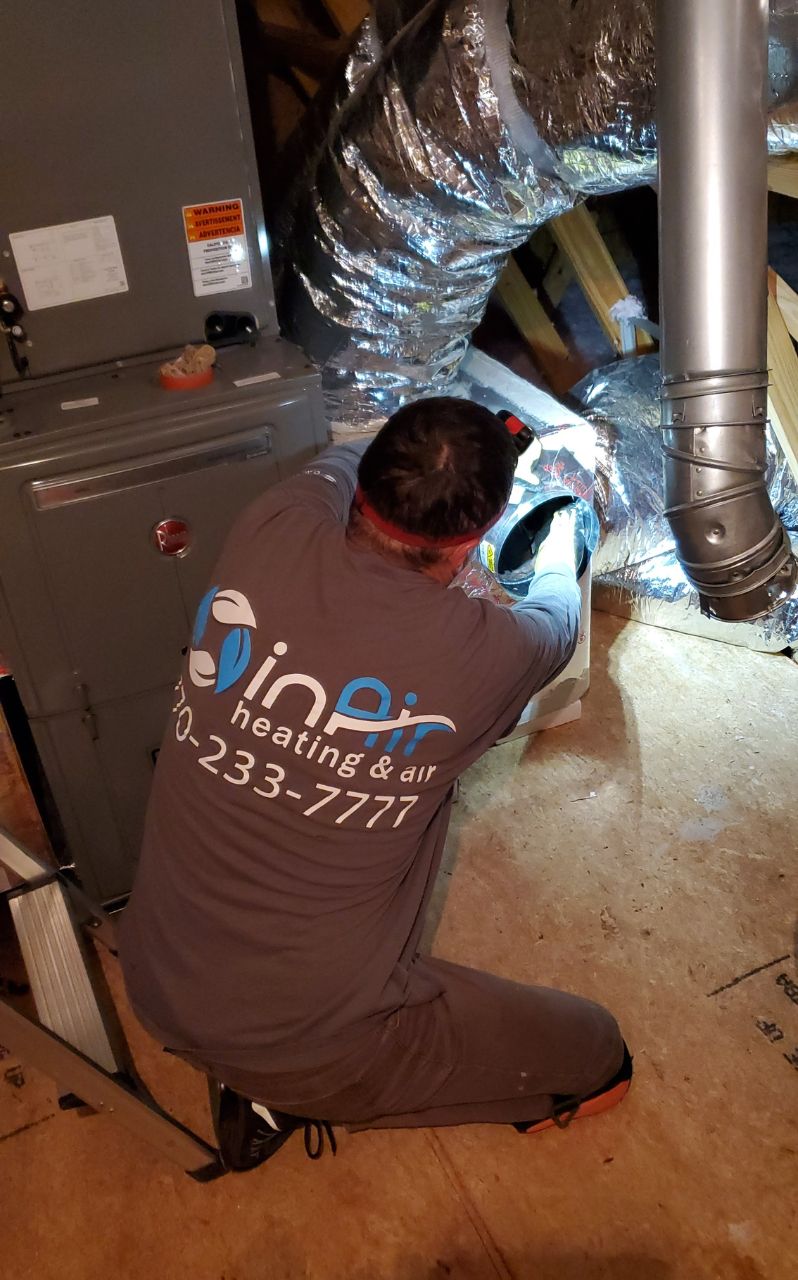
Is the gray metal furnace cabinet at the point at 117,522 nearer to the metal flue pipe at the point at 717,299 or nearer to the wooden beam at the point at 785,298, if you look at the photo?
the metal flue pipe at the point at 717,299

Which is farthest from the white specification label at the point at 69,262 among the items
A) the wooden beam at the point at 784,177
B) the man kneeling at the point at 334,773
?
the wooden beam at the point at 784,177

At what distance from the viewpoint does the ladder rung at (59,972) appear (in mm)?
1434

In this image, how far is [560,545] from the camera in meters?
1.49

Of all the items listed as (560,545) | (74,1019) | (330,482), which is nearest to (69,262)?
(330,482)

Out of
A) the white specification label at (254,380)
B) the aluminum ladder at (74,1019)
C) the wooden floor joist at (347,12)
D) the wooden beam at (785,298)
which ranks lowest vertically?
the aluminum ladder at (74,1019)

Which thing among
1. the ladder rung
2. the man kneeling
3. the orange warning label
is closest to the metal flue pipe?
the man kneeling

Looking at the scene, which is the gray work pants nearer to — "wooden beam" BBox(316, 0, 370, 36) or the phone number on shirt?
the phone number on shirt

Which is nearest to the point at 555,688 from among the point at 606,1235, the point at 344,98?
the point at 606,1235

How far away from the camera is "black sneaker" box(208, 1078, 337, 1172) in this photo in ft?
4.39

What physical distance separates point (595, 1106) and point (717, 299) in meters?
1.18

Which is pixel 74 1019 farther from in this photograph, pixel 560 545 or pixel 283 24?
pixel 283 24

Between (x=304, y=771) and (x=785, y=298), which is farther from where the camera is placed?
(x=785, y=298)

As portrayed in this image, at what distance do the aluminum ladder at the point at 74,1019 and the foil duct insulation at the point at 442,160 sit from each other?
986mm

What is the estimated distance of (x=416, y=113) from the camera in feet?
4.59
